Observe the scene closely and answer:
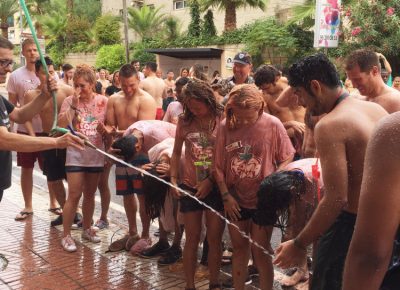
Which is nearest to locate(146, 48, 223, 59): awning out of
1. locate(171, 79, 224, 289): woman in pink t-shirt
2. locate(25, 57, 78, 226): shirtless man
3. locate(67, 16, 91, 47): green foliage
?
locate(67, 16, 91, 47): green foliage

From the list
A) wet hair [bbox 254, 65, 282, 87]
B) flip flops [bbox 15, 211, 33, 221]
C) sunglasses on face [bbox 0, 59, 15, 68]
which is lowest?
flip flops [bbox 15, 211, 33, 221]

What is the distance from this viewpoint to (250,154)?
3510mm

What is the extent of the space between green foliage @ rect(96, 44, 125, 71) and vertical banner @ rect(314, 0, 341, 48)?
21.8m

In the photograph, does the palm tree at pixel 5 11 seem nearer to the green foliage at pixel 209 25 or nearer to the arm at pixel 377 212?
the green foliage at pixel 209 25

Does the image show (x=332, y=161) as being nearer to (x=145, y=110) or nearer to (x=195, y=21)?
(x=145, y=110)

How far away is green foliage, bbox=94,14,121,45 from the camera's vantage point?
3266 cm

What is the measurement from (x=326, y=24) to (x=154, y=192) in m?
6.27

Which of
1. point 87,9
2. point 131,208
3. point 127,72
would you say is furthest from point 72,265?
point 87,9

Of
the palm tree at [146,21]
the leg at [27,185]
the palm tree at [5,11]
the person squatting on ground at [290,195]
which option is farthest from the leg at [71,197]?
the palm tree at [5,11]

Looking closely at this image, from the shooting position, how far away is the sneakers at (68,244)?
487 centimetres

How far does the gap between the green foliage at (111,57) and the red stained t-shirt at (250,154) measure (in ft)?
88.6

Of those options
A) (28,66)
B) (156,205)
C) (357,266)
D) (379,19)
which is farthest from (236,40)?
(357,266)

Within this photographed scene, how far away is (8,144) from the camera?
365cm

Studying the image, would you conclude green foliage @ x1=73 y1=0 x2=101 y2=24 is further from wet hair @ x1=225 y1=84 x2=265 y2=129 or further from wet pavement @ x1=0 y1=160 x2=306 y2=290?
wet hair @ x1=225 y1=84 x2=265 y2=129
